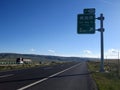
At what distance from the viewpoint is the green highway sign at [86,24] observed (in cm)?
3225

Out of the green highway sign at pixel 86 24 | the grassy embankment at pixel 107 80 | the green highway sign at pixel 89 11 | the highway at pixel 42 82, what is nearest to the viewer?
the highway at pixel 42 82

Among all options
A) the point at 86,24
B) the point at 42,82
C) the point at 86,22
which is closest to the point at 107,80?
the point at 42,82

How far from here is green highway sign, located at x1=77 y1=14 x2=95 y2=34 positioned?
32.2 metres

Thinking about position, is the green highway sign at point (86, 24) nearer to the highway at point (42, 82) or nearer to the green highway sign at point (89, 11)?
the green highway sign at point (89, 11)

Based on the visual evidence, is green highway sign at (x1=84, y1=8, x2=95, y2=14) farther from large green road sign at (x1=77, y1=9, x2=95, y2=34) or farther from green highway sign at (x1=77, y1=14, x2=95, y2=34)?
green highway sign at (x1=77, y1=14, x2=95, y2=34)

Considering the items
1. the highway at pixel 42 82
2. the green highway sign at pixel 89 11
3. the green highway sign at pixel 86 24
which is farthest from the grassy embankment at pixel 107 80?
the green highway sign at pixel 89 11

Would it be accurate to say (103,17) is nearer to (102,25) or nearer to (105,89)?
(102,25)

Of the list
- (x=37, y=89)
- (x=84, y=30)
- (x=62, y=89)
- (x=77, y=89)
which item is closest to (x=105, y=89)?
(x=77, y=89)

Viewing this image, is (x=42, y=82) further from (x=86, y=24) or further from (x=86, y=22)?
(x=86, y=22)

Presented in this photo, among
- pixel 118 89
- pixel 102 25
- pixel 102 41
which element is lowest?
pixel 118 89

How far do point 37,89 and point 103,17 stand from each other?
23.1 m

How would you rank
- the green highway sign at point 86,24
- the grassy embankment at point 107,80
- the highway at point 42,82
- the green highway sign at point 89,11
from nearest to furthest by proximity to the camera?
the highway at point 42,82, the grassy embankment at point 107,80, the green highway sign at point 86,24, the green highway sign at point 89,11

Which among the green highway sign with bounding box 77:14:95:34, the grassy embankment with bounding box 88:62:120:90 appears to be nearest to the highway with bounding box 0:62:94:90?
the grassy embankment with bounding box 88:62:120:90

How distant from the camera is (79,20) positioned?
107 ft
